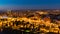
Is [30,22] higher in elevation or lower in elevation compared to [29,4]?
lower

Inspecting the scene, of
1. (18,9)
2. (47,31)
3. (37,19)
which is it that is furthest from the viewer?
(18,9)

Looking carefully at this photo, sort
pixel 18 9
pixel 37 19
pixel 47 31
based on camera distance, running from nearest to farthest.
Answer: pixel 47 31 → pixel 37 19 → pixel 18 9

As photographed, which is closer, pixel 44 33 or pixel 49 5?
pixel 44 33

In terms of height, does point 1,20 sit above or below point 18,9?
below

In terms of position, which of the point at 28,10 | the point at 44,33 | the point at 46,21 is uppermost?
the point at 28,10

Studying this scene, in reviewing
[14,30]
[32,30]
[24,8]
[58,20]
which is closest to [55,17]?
[58,20]

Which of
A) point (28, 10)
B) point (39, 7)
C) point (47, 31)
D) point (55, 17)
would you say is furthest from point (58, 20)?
point (28, 10)

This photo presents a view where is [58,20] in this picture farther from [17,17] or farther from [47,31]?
[17,17]

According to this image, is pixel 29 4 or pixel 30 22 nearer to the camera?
pixel 30 22

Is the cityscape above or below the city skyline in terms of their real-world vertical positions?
below

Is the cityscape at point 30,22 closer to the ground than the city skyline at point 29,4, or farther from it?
closer to the ground
